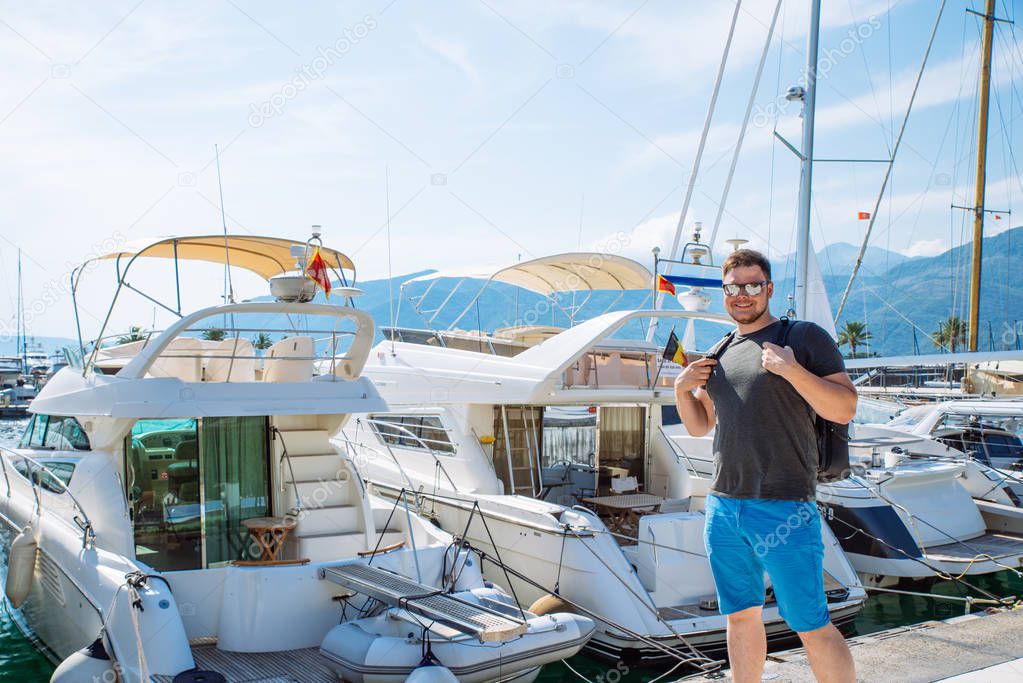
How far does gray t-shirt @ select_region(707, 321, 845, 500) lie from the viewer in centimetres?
289

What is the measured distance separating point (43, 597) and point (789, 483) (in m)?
7.00

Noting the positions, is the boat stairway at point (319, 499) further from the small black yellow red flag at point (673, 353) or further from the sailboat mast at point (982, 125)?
the sailboat mast at point (982, 125)

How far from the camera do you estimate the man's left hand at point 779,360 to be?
273cm

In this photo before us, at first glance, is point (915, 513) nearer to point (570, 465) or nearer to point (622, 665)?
point (570, 465)

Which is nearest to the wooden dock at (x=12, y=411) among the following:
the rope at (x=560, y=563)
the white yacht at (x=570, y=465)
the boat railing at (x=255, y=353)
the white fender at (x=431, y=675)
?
the white yacht at (x=570, y=465)

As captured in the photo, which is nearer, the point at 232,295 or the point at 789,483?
the point at 789,483

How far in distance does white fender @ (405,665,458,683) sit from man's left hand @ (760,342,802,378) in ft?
11.3

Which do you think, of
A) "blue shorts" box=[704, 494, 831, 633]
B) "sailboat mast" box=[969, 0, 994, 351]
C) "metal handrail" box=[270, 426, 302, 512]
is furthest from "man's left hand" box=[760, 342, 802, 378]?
"sailboat mast" box=[969, 0, 994, 351]

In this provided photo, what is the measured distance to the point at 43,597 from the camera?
7.27 m

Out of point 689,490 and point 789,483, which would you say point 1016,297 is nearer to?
point 689,490

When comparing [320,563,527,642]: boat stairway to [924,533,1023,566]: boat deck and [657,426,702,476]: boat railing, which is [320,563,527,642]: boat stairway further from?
[924,533,1023,566]: boat deck

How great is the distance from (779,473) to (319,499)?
5.71 metres

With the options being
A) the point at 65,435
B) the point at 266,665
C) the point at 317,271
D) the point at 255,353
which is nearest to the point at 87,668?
the point at 266,665

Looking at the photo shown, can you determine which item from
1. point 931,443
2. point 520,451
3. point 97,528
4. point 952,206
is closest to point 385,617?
point 97,528
